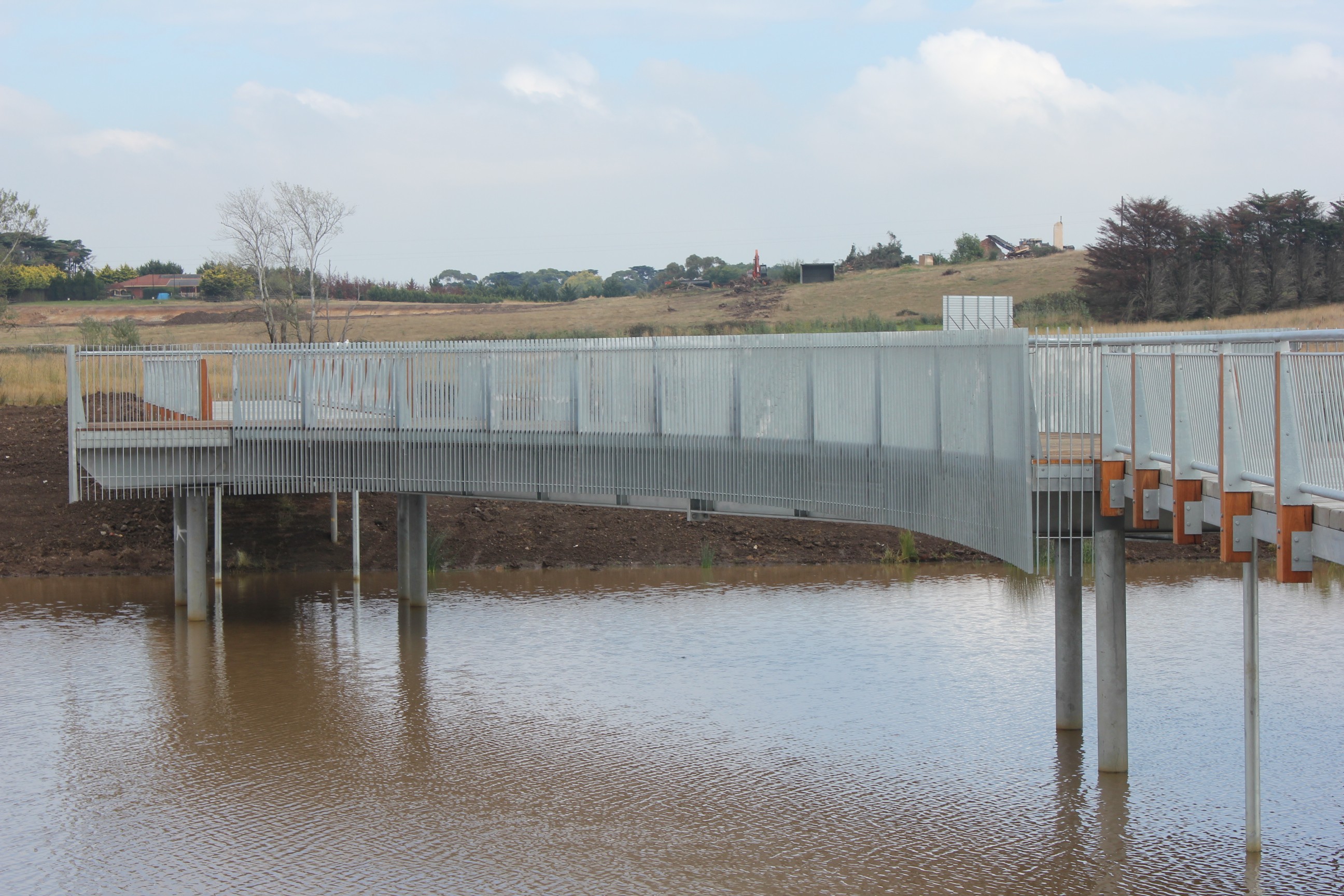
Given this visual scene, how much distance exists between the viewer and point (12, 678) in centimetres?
1745

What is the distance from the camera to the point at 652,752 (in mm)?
13930

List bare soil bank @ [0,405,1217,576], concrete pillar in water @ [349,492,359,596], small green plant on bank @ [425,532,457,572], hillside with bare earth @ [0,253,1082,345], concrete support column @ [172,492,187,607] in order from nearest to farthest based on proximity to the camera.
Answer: concrete support column @ [172,492,187,607] → concrete pillar in water @ [349,492,359,596] → bare soil bank @ [0,405,1217,576] → small green plant on bank @ [425,532,457,572] → hillside with bare earth @ [0,253,1082,345]

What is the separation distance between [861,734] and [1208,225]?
52.1 meters

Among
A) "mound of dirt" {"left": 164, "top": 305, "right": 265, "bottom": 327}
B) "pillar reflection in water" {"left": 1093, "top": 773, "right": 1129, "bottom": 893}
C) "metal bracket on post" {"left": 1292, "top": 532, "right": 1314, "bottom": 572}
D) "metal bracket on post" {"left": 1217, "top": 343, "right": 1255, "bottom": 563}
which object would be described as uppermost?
"mound of dirt" {"left": 164, "top": 305, "right": 265, "bottom": 327}

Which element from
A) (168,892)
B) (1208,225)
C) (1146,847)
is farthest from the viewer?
(1208,225)

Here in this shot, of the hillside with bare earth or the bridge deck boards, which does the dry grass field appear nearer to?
the hillside with bare earth

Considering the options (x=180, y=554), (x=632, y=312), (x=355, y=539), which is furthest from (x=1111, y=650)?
(x=632, y=312)

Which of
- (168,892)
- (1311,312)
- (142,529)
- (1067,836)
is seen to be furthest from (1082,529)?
(1311,312)

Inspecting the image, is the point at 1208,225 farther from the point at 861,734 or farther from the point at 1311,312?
the point at 861,734

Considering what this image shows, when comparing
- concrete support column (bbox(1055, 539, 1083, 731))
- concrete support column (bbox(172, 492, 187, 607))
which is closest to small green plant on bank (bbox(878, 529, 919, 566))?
concrete support column (bbox(1055, 539, 1083, 731))

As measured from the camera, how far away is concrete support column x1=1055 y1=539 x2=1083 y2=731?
44.9ft

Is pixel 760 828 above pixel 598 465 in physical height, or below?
below

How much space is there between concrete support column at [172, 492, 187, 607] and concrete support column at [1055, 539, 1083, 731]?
16.0 m

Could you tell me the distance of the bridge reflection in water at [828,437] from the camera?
911 cm
